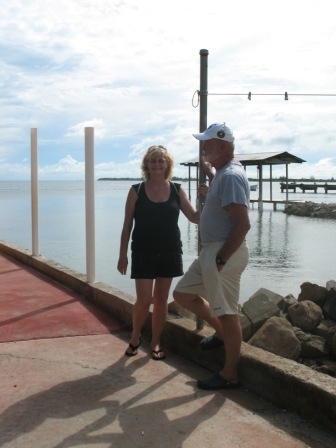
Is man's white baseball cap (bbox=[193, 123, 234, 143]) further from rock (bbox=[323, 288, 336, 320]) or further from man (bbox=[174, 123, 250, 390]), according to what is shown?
rock (bbox=[323, 288, 336, 320])

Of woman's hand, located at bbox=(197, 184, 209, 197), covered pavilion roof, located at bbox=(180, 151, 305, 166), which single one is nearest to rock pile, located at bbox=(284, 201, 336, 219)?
covered pavilion roof, located at bbox=(180, 151, 305, 166)

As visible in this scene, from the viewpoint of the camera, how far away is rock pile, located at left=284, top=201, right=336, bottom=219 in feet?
119

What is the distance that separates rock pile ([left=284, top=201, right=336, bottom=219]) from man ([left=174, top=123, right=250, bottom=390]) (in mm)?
33121

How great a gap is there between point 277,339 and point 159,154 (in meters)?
2.68

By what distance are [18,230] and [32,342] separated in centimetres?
2269

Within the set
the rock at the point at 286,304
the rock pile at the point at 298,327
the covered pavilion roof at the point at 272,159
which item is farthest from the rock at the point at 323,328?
the covered pavilion roof at the point at 272,159

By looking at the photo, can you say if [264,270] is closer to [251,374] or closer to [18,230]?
[251,374]

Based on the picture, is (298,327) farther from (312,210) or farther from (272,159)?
(312,210)

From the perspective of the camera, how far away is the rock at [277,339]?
589 centimetres

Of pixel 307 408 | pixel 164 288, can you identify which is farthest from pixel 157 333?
pixel 307 408

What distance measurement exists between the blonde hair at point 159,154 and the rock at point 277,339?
2267 mm

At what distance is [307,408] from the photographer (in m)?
3.39

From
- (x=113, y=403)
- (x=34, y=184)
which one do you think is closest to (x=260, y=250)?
(x=34, y=184)

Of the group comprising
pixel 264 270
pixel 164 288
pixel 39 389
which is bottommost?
pixel 264 270
